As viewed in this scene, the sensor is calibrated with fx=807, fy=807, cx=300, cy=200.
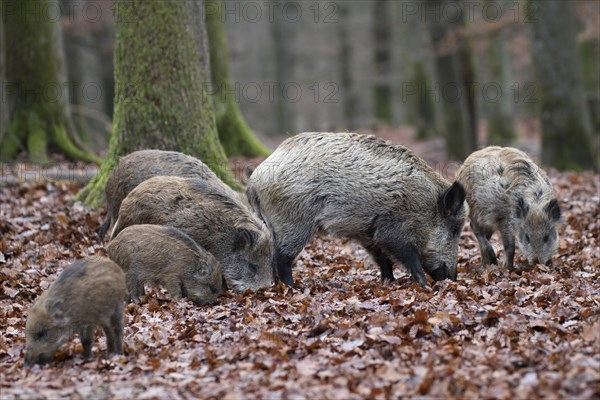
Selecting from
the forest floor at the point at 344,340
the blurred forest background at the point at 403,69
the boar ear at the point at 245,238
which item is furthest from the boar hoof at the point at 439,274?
the blurred forest background at the point at 403,69

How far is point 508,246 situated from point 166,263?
412 cm

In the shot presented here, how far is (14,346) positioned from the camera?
705 centimetres

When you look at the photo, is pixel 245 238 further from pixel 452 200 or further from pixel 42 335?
pixel 42 335

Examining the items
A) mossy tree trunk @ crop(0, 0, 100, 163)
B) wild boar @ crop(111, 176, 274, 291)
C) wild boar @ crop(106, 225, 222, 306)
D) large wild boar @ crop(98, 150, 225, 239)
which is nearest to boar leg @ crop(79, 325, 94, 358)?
wild boar @ crop(106, 225, 222, 306)

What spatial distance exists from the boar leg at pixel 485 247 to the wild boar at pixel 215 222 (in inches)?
106

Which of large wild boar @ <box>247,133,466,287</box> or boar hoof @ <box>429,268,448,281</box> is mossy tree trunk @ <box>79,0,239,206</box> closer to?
large wild boar @ <box>247,133,466,287</box>

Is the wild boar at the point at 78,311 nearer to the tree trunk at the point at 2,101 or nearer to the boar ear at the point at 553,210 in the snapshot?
the boar ear at the point at 553,210

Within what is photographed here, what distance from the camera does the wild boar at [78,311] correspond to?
636cm

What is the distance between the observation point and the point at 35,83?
50.5 feet

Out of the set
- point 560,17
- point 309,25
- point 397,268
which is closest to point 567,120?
point 560,17

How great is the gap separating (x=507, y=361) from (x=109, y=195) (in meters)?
5.96

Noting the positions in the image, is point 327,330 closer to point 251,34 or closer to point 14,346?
point 14,346

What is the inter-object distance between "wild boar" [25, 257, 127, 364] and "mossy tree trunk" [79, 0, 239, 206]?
512 centimetres

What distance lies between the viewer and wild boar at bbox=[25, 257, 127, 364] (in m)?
6.36
